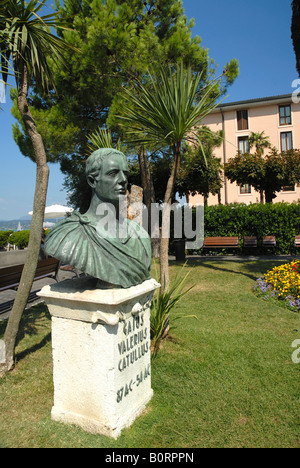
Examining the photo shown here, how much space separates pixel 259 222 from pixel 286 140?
15528 mm

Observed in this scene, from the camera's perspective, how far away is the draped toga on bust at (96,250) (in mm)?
2195

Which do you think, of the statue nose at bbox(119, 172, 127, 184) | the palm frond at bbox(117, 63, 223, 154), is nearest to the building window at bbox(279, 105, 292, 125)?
the palm frond at bbox(117, 63, 223, 154)

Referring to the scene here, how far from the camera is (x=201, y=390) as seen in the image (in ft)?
9.52

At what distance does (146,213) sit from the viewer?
10000 mm

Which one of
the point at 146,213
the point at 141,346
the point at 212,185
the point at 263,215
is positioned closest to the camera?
the point at 141,346

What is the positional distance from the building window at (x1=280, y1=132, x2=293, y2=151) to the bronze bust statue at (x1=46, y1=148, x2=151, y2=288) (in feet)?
81.6

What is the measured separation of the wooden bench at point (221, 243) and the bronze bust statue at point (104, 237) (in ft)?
31.4

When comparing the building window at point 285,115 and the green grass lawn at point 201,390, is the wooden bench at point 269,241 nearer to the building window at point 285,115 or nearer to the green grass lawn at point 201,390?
the green grass lawn at point 201,390

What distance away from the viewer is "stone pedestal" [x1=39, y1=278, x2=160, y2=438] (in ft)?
7.29

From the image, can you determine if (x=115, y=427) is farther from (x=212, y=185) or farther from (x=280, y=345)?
Answer: (x=212, y=185)

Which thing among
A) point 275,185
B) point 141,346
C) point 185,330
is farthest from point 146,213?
point 275,185

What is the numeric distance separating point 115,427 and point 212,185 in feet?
45.0

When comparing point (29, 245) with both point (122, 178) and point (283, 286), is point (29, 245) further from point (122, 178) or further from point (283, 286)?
point (283, 286)

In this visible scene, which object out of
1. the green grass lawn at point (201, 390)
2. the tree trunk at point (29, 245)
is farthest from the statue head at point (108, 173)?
the green grass lawn at point (201, 390)
